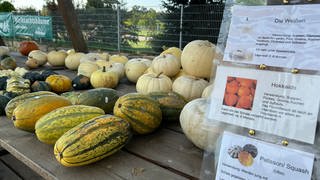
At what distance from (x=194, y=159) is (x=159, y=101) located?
14.3 inches


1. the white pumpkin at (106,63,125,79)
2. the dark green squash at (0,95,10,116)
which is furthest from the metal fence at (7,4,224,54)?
the dark green squash at (0,95,10,116)

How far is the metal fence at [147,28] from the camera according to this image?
5.46 m

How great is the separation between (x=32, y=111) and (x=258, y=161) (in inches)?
32.8

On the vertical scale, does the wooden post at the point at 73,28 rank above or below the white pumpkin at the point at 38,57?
above

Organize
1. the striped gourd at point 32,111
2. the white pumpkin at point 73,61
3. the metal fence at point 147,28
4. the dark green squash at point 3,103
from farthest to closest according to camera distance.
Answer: the metal fence at point 147,28 < the white pumpkin at point 73,61 < the dark green squash at point 3,103 < the striped gourd at point 32,111

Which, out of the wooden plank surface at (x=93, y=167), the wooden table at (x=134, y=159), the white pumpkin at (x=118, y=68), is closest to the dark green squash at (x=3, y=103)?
the wooden table at (x=134, y=159)

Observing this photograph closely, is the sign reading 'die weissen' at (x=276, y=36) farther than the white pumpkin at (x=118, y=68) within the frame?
No

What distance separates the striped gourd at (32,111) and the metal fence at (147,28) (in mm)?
4434

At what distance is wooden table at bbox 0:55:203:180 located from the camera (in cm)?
88

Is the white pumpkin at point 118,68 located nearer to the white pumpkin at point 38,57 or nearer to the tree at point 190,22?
the white pumpkin at point 38,57

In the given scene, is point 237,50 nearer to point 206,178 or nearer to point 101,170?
point 206,178

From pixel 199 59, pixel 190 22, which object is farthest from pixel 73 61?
pixel 190 22

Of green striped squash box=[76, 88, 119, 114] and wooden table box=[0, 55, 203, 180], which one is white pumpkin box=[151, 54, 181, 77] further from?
wooden table box=[0, 55, 203, 180]

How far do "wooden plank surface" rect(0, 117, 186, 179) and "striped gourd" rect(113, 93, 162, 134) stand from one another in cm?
12
